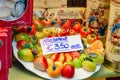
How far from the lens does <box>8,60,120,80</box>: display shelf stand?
40.4 inches

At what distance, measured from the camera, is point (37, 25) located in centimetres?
118

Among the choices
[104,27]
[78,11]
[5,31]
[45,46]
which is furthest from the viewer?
[78,11]

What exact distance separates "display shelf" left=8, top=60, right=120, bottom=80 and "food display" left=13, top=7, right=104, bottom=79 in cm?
3

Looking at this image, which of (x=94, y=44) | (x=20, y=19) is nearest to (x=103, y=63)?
(x=94, y=44)

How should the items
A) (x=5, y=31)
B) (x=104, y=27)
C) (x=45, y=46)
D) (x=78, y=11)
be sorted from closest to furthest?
(x=5, y=31), (x=45, y=46), (x=104, y=27), (x=78, y=11)

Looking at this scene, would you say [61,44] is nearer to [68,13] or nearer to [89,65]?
[89,65]

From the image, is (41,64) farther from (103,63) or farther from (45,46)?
(103,63)

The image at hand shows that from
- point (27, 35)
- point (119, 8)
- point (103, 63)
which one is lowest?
point (103, 63)

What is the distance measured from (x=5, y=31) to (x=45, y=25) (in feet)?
1.05

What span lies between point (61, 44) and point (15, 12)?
202 millimetres

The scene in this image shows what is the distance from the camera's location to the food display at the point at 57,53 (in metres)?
1.00

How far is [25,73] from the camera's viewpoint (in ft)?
3.44

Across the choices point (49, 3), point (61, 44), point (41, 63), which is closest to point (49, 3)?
point (49, 3)

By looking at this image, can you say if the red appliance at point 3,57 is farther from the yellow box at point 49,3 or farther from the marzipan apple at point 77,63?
the yellow box at point 49,3
